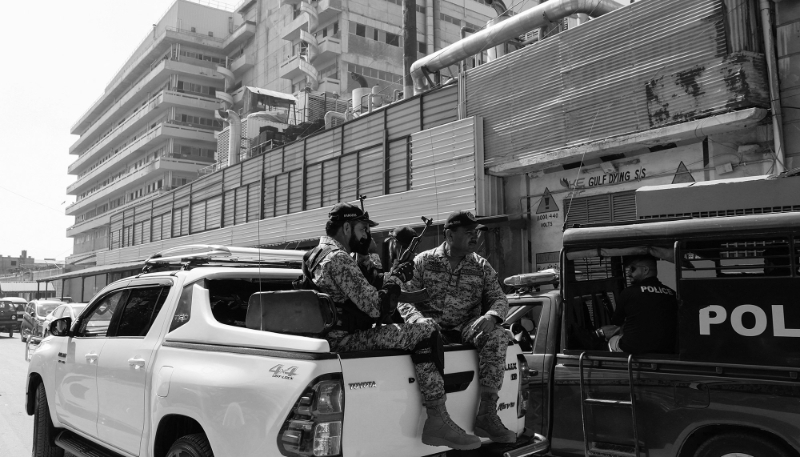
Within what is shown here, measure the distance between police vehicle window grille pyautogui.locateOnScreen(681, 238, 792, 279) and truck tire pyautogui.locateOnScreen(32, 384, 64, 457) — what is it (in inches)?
209

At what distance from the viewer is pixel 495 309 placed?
4.01 metres

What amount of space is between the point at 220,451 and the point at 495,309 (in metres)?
1.96

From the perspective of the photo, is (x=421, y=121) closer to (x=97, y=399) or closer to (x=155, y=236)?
(x=97, y=399)

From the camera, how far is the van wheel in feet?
12.1

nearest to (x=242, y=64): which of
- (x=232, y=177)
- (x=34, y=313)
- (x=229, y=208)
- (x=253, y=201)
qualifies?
(x=232, y=177)

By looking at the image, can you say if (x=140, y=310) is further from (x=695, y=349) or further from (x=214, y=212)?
(x=214, y=212)

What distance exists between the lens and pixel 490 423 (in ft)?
11.2

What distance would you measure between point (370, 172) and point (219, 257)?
576 inches

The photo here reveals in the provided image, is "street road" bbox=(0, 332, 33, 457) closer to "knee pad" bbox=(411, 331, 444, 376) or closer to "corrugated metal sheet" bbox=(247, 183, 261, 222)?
"knee pad" bbox=(411, 331, 444, 376)

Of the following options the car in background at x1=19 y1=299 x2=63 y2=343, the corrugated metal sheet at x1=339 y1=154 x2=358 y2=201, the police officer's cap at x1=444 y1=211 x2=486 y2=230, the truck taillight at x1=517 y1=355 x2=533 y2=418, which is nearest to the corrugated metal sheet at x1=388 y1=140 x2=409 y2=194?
the corrugated metal sheet at x1=339 y1=154 x2=358 y2=201

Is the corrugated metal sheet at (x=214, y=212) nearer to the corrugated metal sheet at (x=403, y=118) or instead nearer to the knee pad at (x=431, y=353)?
the corrugated metal sheet at (x=403, y=118)

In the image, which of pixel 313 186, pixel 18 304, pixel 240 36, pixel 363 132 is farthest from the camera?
pixel 240 36

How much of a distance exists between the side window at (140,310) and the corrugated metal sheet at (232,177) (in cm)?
2203

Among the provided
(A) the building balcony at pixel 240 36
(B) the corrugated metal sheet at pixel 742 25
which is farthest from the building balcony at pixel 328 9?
(B) the corrugated metal sheet at pixel 742 25
